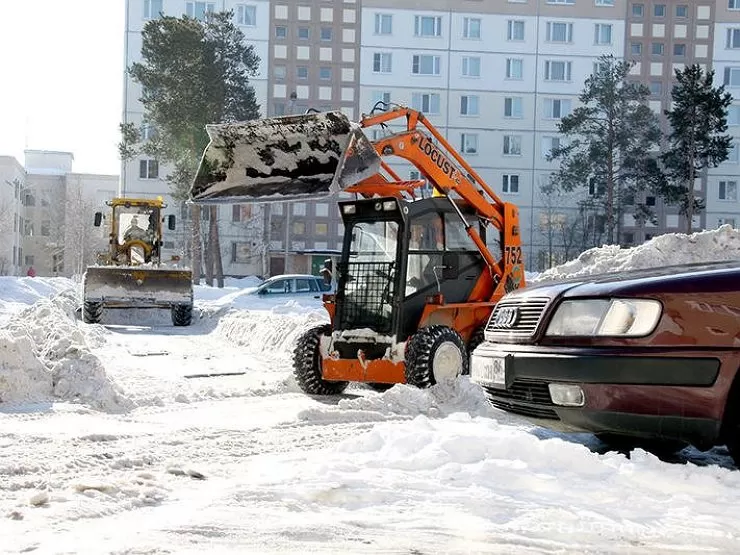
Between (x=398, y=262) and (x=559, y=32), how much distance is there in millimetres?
58243

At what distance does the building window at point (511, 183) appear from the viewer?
63.3 metres

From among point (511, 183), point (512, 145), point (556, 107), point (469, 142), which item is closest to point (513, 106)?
point (512, 145)

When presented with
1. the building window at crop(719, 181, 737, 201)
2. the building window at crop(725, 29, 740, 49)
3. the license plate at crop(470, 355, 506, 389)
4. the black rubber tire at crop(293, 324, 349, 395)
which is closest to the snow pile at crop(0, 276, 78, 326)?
the black rubber tire at crop(293, 324, 349, 395)

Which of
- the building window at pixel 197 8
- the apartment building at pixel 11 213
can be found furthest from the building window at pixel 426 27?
the apartment building at pixel 11 213

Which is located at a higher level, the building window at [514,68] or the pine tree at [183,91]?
the building window at [514,68]

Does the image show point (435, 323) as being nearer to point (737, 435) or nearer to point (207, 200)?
point (207, 200)

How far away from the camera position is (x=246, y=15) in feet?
211

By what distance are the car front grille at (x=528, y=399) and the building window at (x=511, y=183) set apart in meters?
58.3

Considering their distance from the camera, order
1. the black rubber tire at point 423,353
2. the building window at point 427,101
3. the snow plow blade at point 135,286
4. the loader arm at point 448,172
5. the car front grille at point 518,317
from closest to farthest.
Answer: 1. the car front grille at point 518,317
2. the black rubber tire at point 423,353
3. the loader arm at point 448,172
4. the snow plow blade at point 135,286
5. the building window at point 427,101

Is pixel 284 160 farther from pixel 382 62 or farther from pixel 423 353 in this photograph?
pixel 382 62

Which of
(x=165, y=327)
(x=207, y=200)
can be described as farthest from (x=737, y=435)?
(x=165, y=327)

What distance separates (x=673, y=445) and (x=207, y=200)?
22.0ft

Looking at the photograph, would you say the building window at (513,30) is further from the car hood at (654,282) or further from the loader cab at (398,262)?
the car hood at (654,282)

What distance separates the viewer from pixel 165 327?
80.7ft
